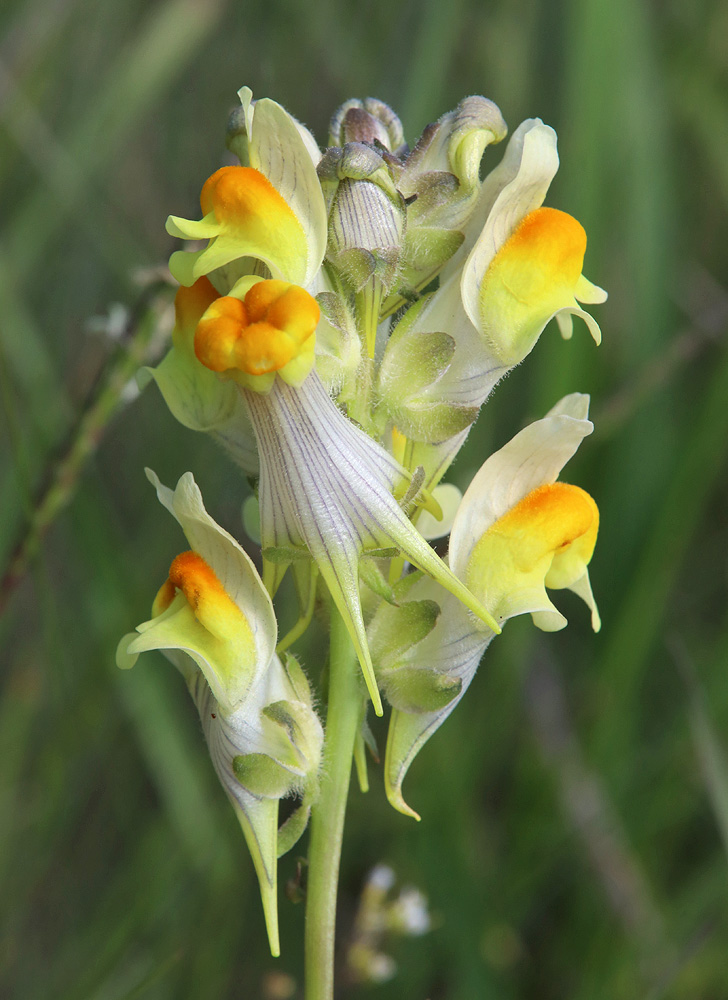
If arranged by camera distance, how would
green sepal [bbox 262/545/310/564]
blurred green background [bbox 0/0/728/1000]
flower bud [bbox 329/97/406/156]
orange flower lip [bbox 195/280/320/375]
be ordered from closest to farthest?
orange flower lip [bbox 195/280/320/375] → green sepal [bbox 262/545/310/564] → flower bud [bbox 329/97/406/156] → blurred green background [bbox 0/0/728/1000]

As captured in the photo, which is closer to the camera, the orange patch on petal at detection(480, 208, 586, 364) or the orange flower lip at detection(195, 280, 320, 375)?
the orange flower lip at detection(195, 280, 320, 375)

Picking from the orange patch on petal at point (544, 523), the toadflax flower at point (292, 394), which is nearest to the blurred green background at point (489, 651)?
the orange patch on petal at point (544, 523)

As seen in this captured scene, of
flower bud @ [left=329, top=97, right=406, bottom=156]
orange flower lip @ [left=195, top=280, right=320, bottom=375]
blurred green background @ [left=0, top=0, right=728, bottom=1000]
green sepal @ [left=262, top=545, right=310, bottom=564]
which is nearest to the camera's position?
orange flower lip @ [left=195, top=280, right=320, bottom=375]

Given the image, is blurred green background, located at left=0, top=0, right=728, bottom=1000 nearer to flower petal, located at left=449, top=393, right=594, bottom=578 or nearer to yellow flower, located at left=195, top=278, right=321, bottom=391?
flower petal, located at left=449, top=393, right=594, bottom=578

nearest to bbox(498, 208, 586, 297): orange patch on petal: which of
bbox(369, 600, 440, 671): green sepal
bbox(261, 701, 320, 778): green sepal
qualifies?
bbox(369, 600, 440, 671): green sepal

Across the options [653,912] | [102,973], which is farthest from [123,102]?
[653,912]

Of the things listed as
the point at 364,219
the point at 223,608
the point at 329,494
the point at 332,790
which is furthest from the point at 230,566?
the point at 364,219

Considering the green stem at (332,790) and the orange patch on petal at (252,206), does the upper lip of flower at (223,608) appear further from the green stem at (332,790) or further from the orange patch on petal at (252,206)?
the orange patch on petal at (252,206)

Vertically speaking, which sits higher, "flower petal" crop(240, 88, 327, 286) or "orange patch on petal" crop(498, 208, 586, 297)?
"flower petal" crop(240, 88, 327, 286)
